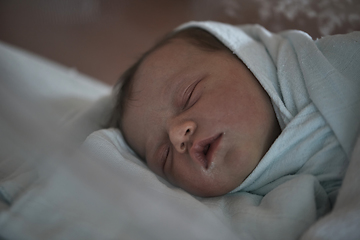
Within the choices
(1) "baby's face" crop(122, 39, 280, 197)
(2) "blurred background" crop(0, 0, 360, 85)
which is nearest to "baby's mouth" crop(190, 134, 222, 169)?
(1) "baby's face" crop(122, 39, 280, 197)

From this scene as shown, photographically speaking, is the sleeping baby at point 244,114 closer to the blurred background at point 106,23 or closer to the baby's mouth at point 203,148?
the baby's mouth at point 203,148

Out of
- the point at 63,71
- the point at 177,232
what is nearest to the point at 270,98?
the point at 177,232

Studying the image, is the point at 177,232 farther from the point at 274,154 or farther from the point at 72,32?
the point at 72,32

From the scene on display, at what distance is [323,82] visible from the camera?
1.99ft

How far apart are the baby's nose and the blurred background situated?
53 cm

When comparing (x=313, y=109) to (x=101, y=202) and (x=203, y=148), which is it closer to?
(x=203, y=148)

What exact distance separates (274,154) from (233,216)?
0.49 ft

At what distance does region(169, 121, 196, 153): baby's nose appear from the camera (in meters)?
0.56

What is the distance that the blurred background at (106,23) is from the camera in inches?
41.6

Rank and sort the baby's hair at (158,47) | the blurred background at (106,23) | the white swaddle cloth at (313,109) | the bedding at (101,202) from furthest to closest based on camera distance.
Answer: the blurred background at (106,23)
the baby's hair at (158,47)
the white swaddle cloth at (313,109)
the bedding at (101,202)

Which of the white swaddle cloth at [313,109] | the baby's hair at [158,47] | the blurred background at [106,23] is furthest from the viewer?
the blurred background at [106,23]

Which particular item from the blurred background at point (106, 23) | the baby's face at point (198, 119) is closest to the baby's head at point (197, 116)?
the baby's face at point (198, 119)

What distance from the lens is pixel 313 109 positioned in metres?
0.60

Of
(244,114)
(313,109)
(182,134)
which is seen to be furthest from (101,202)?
(313,109)
